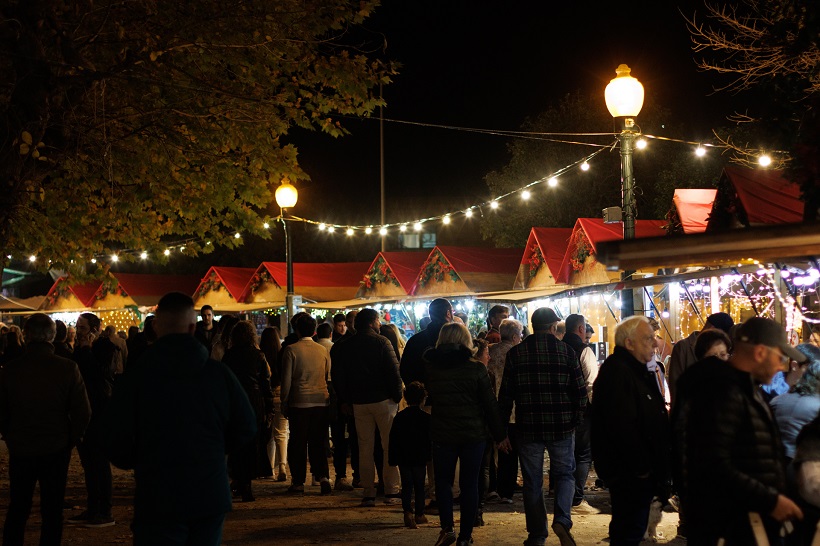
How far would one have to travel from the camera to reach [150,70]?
12.2 meters

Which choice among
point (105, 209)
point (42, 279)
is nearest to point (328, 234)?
point (42, 279)

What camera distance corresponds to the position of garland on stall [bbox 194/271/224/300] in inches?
1111

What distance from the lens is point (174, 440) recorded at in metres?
4.64

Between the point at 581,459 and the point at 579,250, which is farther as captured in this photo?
the point at 579,250

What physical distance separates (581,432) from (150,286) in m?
23.4

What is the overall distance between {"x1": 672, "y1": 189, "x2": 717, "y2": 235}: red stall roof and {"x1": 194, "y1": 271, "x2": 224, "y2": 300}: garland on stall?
17738 mm

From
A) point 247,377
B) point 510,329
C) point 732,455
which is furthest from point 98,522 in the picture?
point 732,455

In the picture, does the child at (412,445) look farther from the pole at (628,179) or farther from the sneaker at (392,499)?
the pole at (628,179)

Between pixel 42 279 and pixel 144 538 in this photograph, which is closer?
pixel 144 538

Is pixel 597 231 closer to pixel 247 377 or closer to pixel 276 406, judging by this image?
pixel 276 406

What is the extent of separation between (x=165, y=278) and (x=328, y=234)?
63.6ft

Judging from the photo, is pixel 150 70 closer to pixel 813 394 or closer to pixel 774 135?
pixel 774 135

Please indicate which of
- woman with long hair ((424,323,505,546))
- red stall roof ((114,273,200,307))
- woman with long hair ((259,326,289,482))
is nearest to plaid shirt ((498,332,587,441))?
woman with long hair ((424,323,505,546))

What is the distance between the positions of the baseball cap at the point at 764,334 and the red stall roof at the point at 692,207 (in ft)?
26.2
